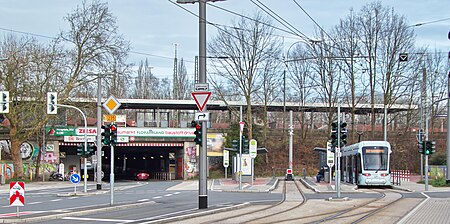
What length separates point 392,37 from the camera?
56906mm

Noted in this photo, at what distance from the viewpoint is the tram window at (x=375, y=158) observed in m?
41.0

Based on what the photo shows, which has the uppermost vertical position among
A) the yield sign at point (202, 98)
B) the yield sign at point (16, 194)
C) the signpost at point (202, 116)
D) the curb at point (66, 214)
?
the yield sign at point (202, 98)

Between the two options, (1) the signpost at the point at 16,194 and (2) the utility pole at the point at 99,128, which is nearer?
(1) the signpost at the point at 16,194

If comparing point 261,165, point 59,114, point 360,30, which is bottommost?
point 261,165

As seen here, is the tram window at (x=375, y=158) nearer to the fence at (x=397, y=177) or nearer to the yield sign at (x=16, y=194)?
the fence at (x=397, y=177)

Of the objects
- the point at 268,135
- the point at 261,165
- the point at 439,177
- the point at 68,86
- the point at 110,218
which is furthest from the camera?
the point at 268,135

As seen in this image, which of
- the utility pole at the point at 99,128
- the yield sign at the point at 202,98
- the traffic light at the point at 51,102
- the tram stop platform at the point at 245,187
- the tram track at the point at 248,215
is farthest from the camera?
the tram stop platform at the point at 245,187

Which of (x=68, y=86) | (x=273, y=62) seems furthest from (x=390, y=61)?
(x=68, y=86)

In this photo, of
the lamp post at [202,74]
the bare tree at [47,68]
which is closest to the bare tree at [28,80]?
the bare tree at [47,68]

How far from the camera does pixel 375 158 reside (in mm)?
41094

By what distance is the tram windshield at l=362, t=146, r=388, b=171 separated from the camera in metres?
41.0

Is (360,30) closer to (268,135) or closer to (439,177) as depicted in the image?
(439,177)

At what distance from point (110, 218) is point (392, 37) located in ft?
141

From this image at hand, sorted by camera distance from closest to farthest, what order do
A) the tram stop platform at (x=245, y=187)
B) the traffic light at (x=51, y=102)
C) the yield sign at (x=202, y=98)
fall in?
the yield sign at (x=202, y=98) → the traffic light at (x=51, y=102) → the tram stop platform at (x=245, y=187)
